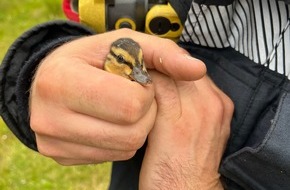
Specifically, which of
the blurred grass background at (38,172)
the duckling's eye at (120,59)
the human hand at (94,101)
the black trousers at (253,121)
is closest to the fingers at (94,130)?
the human hand at (94,101)

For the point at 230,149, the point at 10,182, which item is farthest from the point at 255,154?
the point at 10,182

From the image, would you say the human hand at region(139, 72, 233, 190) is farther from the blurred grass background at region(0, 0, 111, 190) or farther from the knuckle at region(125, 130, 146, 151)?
the blurred grass background at region(0, 0, 111, 190)

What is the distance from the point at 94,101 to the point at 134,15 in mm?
392

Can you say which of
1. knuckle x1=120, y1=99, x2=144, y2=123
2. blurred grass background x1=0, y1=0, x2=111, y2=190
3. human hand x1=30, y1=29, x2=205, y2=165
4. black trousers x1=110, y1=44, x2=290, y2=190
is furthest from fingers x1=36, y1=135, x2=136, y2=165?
blurred grass background x1=0, y1=0, x2=111, y2=190

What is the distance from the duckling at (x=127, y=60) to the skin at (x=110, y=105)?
0.03 m

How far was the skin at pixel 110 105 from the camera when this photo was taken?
108 centimetres

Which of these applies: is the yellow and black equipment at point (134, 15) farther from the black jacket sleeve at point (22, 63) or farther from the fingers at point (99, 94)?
the fingers at point (99, 94)

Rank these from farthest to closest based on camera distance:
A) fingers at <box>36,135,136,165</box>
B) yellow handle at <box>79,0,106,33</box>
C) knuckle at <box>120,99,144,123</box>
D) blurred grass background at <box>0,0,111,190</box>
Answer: blurred grass background at <box>0,0,111,190</box> < yellow handle at <box>79,0,106,33</box> < fingers at <box>36,135,136,165</box> < knuckle at <box>120,99,144,123</box>

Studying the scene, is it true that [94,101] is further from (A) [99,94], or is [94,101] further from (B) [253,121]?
(B) [253,121]

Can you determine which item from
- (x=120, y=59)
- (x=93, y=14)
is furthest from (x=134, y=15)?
(x=120, y=59)

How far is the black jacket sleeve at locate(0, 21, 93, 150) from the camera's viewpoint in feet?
4.61

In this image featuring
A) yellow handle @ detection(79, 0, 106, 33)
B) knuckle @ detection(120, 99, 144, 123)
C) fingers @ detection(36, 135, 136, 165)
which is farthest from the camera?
yellow handle @ detection(79, 0, 106, 33)

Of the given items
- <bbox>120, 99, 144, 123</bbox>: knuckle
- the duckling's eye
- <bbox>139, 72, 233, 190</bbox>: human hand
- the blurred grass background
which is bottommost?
the blurred grass background

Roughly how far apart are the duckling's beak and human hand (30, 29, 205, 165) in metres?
0.01
